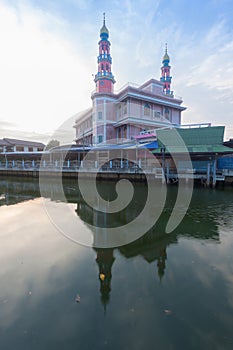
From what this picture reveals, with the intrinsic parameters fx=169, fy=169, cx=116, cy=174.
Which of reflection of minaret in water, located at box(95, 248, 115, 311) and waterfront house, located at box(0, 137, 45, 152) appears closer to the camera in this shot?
reflection of minaret in water, located at box(95, 248, 115, 311)

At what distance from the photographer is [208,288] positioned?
3.02m

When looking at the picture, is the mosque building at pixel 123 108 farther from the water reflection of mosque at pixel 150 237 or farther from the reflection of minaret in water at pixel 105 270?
the reflection of minaret in water at pixel 105 270

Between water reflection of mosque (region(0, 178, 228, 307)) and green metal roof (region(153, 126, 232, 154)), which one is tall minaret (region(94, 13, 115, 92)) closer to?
green metal roof (region(153, 126, 232, 154))

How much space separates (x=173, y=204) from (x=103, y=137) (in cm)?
1534

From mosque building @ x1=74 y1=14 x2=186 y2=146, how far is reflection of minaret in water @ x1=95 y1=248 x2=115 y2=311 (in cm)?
1684

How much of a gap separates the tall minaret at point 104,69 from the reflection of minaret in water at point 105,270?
23.0 meters

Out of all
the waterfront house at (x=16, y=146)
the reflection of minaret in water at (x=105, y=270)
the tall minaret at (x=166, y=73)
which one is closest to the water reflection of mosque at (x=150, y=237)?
→ the reflection of minaret in water at (x=105, y=270)

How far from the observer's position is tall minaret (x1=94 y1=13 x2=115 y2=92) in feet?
74.0

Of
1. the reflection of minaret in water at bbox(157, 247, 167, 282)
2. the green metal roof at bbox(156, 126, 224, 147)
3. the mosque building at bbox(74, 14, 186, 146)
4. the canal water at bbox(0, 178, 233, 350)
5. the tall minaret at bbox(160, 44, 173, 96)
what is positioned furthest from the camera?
the tall minaret at bbox(160, 44, 173, 96)

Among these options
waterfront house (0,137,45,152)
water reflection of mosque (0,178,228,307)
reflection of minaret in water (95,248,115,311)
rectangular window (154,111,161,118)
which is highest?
rectangular window (154,111,161,118)

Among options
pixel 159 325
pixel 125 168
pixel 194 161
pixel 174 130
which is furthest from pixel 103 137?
pixel 159 325

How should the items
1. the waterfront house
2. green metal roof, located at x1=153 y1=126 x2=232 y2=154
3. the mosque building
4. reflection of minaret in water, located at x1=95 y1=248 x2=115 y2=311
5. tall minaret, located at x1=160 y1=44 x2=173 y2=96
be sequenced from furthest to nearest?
the waterfront house, tall minaret, located at x1=160 y1=44 x2=173 y2=96, the mosque building, green metal roof, located at x1=153 y1=126 x2=232 y2=154, reflection of minaret in water, located at x1=95 y1=248 x2=115 y2=311

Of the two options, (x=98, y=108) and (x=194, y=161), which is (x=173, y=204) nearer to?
(x=194, y=161)

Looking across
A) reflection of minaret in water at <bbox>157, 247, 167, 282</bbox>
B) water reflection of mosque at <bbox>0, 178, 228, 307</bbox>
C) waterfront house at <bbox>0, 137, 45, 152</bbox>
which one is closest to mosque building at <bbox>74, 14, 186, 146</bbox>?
water reflection of mosque at <bbox>0, 178, 228, 307</bbox>
